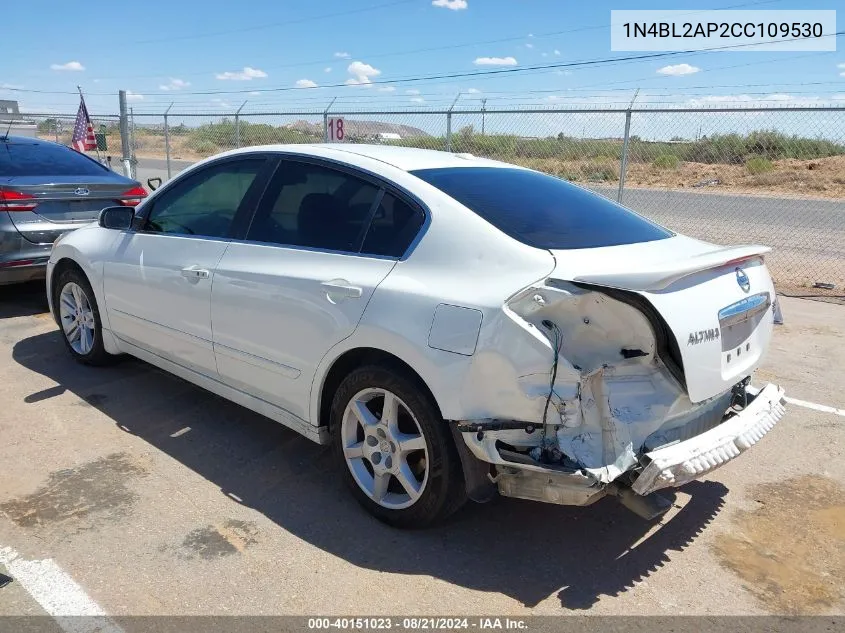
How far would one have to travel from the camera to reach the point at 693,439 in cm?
277

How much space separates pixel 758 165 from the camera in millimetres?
28641

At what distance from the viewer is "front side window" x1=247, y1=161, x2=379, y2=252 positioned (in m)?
3.37

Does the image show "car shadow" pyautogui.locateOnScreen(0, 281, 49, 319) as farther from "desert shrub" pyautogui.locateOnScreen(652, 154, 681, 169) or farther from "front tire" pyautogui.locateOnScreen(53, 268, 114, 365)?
"desert shrub" pyautogui.locateOnScreen(652, 154, 681, 169)

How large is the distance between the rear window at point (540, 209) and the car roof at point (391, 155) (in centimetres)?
9

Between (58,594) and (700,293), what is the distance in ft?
9.08

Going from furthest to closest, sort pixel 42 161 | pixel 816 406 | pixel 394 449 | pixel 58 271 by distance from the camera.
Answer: pixel 42 161
pixel 58 271
pixel 816 406
pixel 394 449

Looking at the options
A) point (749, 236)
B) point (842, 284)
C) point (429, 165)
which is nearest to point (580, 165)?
point (749, 236)

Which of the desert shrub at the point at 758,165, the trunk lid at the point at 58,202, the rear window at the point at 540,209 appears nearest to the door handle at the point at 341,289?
the rear window at the point at 540,209

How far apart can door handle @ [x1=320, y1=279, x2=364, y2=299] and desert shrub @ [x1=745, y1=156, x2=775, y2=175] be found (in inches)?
1132

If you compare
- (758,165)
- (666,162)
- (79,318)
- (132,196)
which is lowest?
(79,318)

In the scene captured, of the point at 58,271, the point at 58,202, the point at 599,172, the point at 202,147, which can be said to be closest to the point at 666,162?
the point at 599,172

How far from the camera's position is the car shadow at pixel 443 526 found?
290cm

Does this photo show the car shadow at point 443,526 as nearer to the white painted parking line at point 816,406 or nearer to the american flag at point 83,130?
the white painted parking line at point 816,406

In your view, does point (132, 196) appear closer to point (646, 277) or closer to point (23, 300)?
point (23, 300)
